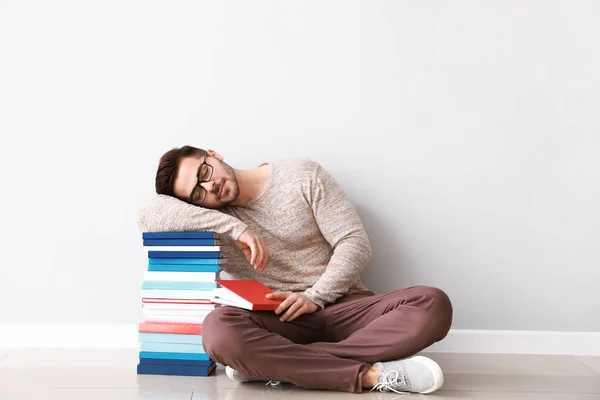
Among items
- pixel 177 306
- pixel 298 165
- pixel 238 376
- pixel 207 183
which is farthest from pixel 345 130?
pixel 238 376

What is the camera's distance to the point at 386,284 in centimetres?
283

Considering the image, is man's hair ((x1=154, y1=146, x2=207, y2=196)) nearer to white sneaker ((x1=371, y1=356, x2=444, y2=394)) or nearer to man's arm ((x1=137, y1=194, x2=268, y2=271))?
man's arm ((x1=137, y1=194, x2=268, y2=271))

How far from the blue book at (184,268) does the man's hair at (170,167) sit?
275 mm

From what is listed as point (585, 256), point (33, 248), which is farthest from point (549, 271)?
point (33, 248)

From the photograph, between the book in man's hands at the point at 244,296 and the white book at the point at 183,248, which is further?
the white book at the point at 183,248

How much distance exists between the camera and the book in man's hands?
2189mm

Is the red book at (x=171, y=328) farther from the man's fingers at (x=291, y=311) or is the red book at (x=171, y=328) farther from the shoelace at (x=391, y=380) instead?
the shoelace at (x=391, y=380)

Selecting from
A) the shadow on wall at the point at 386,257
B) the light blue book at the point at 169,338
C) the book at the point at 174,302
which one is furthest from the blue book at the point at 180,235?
the shadow on wall at the point at 386,257

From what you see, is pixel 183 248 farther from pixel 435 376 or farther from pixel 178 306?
pixel 435 376

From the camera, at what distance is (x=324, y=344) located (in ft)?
7.18

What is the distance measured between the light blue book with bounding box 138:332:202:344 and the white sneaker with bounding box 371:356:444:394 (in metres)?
0.67

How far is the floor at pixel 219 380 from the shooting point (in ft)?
6.80

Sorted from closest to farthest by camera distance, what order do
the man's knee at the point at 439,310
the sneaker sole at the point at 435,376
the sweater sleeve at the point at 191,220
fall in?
the sneaker sole at the point at 435,376
the man's knee at the point at 439,310
the sweater sleeve at the point at 191,220

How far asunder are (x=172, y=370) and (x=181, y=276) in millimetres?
331
